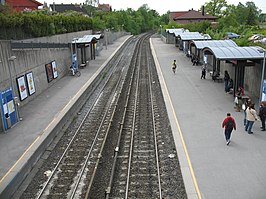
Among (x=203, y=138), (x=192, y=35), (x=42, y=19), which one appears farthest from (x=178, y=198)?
(x=192, y=35)

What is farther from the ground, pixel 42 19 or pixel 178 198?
pixel 42 19

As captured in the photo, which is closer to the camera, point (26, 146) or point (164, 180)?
point (164, 180)

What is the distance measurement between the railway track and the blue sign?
2.89 metres

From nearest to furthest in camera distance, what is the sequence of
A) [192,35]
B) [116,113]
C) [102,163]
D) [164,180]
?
1. [164,180]
2. [102,163]
3. [116,113]
4. [192,35]

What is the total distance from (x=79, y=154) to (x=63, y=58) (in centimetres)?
1880

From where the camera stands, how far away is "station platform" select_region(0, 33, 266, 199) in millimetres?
10102

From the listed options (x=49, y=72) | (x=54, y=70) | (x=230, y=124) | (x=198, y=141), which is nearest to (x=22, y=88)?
(x=49, y=72)

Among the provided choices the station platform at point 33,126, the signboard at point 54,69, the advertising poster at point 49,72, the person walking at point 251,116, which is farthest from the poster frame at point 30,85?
the person walking at point 251,116

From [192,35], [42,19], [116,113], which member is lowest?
[116,113]

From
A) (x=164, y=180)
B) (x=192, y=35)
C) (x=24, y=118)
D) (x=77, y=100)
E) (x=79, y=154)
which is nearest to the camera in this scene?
(x=164, y=180)

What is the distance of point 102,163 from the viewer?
12.4 meters

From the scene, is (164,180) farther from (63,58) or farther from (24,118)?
(63,58)

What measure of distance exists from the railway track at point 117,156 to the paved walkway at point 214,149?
636 mm

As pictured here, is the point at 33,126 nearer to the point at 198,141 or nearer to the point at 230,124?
the point at 198,141
